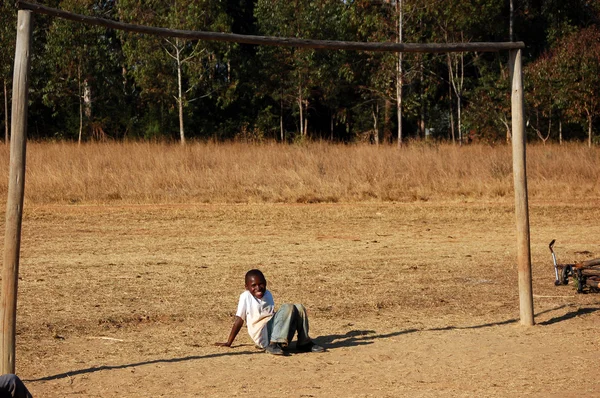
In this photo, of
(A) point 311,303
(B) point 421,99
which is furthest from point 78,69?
(A) point 311,303

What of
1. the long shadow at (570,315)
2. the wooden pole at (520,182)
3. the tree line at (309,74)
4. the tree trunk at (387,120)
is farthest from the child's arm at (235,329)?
the tree trunk at (387,120)

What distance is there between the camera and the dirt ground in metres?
6.72

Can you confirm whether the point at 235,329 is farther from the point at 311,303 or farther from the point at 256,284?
the point at 311,303

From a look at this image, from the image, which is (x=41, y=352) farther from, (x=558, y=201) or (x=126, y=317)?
(x=558, y=201)

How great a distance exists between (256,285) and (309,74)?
93.6 feet

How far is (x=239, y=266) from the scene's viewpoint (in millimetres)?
11867

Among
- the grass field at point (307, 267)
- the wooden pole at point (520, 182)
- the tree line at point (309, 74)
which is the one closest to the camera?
the grass field at point (307, 267)

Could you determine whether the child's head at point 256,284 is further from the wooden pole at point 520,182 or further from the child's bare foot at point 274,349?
the wooden pole at point 520,182

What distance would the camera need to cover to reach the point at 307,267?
38.8 ft

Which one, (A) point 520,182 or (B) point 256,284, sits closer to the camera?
(B) point 256,284

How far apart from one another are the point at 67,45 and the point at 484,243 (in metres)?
23.9

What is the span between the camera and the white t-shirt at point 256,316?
7.58 meters

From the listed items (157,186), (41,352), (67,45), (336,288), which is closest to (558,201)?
(157,186)

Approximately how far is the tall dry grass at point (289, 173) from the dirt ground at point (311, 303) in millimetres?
2033
